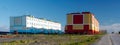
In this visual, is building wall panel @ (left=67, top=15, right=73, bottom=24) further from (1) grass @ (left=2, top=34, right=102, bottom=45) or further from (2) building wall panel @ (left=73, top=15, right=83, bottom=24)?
(1) grass @ (left=2, top=34, right=102, bottom=45)

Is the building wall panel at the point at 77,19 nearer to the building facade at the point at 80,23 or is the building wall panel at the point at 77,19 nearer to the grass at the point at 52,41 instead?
the building facade at the point at 80,23

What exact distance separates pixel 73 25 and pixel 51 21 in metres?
32.2

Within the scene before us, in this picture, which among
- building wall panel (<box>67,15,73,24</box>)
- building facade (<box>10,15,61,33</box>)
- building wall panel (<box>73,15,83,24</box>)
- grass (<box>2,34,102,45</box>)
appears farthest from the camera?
building wall panel (<box>67,15,73,24</box>)

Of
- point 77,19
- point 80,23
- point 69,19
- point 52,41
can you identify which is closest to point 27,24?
point 69,19

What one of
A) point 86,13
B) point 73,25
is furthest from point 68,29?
point 86,13

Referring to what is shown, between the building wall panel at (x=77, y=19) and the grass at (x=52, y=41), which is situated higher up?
the building wall panel at (x=77, y=19)

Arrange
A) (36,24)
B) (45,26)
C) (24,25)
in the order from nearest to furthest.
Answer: (24,25) < (36,24) < (45,26)

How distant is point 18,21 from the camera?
3342 inches

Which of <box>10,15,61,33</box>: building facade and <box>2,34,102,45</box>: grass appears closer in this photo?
<box>2,34,102,45</box>: grass

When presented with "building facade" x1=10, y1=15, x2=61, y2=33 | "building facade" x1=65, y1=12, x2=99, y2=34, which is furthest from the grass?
"building facade" x1=65, y1=12, x2=99, y2=34

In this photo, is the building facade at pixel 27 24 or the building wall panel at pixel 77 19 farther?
the building wall panel at pixel 77 19

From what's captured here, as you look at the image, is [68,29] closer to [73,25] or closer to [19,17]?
[73,25]

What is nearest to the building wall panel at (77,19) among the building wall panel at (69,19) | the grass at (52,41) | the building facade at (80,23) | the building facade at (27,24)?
the building facade at (80,23)

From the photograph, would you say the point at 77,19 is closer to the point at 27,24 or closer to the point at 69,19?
the point at 69,19
